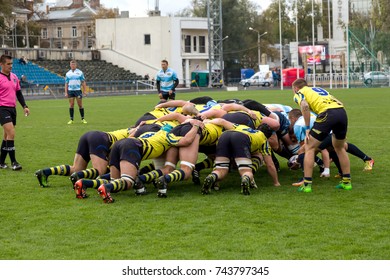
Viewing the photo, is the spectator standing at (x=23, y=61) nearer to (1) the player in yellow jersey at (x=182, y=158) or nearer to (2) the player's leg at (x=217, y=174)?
(1) the player in yellow jersey at (x=182, y=158)

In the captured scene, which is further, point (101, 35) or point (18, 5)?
point (18, 5)

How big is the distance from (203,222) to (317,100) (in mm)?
3300

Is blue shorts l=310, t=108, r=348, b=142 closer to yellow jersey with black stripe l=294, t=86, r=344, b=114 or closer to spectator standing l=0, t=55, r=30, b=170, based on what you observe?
yellow jersey with black stripe l=294, t=86, r=344, b=114

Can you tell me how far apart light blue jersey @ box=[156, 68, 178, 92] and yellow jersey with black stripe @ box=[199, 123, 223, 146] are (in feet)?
50.0

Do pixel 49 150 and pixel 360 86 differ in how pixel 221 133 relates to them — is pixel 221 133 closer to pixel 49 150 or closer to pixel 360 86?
pixel 49 150

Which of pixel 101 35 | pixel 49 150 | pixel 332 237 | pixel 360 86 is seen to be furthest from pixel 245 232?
pixel 101 35

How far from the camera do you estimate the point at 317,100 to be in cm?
1190

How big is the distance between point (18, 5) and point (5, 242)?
10852cm

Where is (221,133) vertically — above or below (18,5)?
below

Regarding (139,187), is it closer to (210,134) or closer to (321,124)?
(210,134)

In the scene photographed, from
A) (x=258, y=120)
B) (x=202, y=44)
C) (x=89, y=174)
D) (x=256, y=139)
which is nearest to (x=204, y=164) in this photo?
(x=258, y=120)

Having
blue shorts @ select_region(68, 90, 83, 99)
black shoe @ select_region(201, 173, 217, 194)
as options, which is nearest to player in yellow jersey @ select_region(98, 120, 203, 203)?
black shoe @ select_region(201, 173, 217, 194)

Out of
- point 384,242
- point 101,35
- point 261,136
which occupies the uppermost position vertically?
point 101,35
